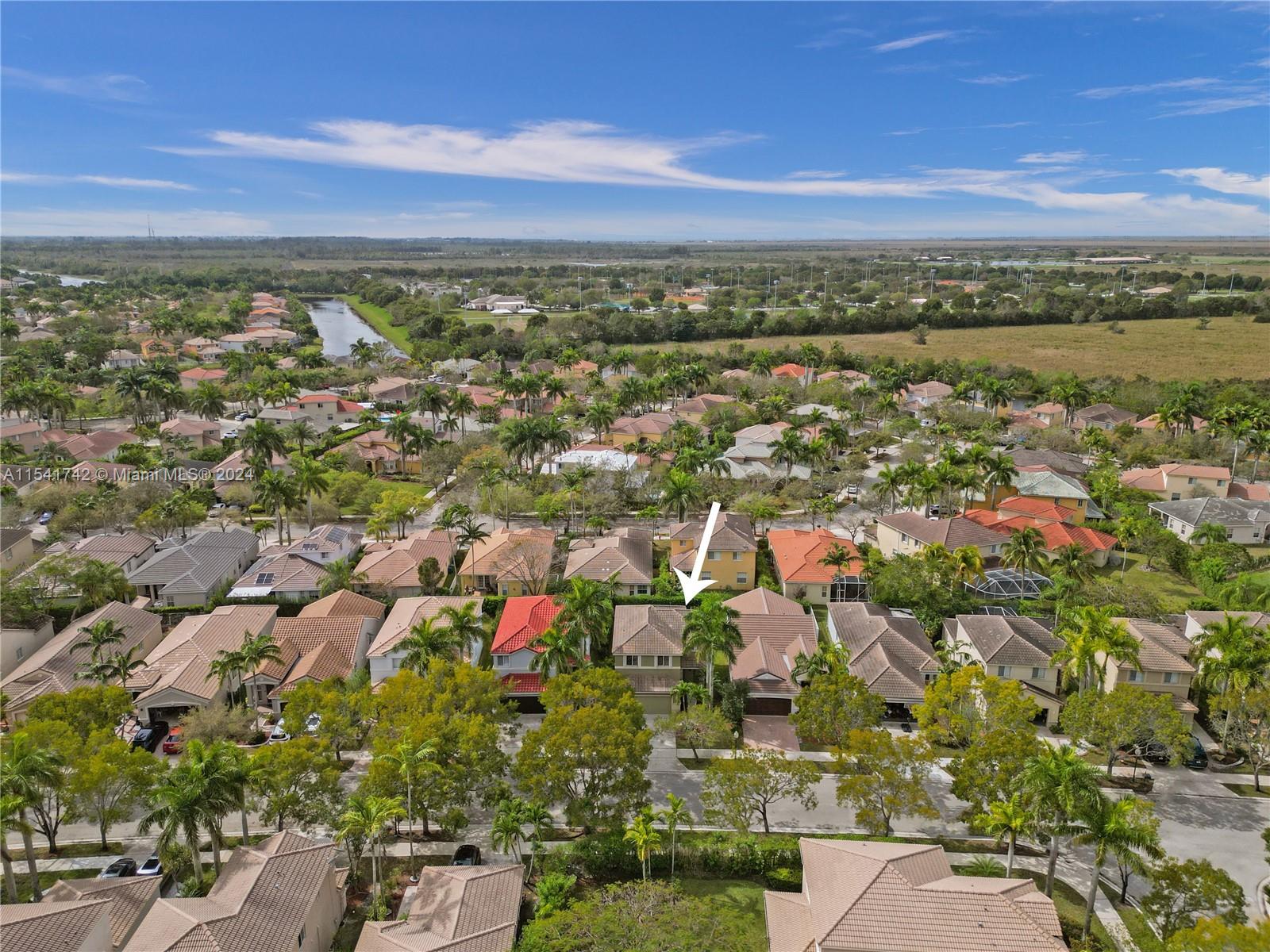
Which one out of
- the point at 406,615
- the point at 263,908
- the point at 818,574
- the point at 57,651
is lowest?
the point at 263,908

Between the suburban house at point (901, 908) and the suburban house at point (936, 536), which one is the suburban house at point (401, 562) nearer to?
the suburban house at point (936, 536)

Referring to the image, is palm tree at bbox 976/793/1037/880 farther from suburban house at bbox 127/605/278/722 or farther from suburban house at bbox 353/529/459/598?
suburban house at bbox 353/529/459/598

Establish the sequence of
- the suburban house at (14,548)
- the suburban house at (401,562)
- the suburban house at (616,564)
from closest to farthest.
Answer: the suburban house at (616,564), the suburban house at (401,562), the suburban house at (14,548)

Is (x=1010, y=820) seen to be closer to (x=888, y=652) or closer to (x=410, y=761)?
(x=888, y=652)

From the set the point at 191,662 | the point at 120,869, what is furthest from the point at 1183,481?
the point at 120,869

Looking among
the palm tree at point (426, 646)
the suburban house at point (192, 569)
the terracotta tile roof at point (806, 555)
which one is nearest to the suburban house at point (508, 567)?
the palm tree at point (426, 646)

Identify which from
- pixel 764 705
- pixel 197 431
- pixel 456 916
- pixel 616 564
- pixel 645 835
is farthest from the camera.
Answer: pixel 197 431

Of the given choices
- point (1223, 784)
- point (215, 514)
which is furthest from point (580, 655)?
point (215, 514)

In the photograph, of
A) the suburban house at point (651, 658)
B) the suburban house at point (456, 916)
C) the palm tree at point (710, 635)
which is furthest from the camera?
the suburban house at point (651, 658)
